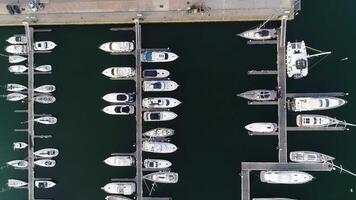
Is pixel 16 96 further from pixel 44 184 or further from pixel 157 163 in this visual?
pixel 157 163

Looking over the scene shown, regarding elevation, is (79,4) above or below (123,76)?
above

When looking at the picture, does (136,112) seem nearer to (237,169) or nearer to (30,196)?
(237,169)

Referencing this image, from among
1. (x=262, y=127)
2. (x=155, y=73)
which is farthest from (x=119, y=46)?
(x=262, y=127)

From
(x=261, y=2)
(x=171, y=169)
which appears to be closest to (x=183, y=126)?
(x=171, y=169)

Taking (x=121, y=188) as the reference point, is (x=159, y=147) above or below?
above

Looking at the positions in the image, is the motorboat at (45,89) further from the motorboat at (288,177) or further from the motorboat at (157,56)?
the motorboat at (288,177)

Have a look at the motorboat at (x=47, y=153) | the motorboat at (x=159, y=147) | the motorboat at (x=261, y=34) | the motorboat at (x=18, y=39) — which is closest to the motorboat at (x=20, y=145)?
the motorboat at (x=47, y=153)
